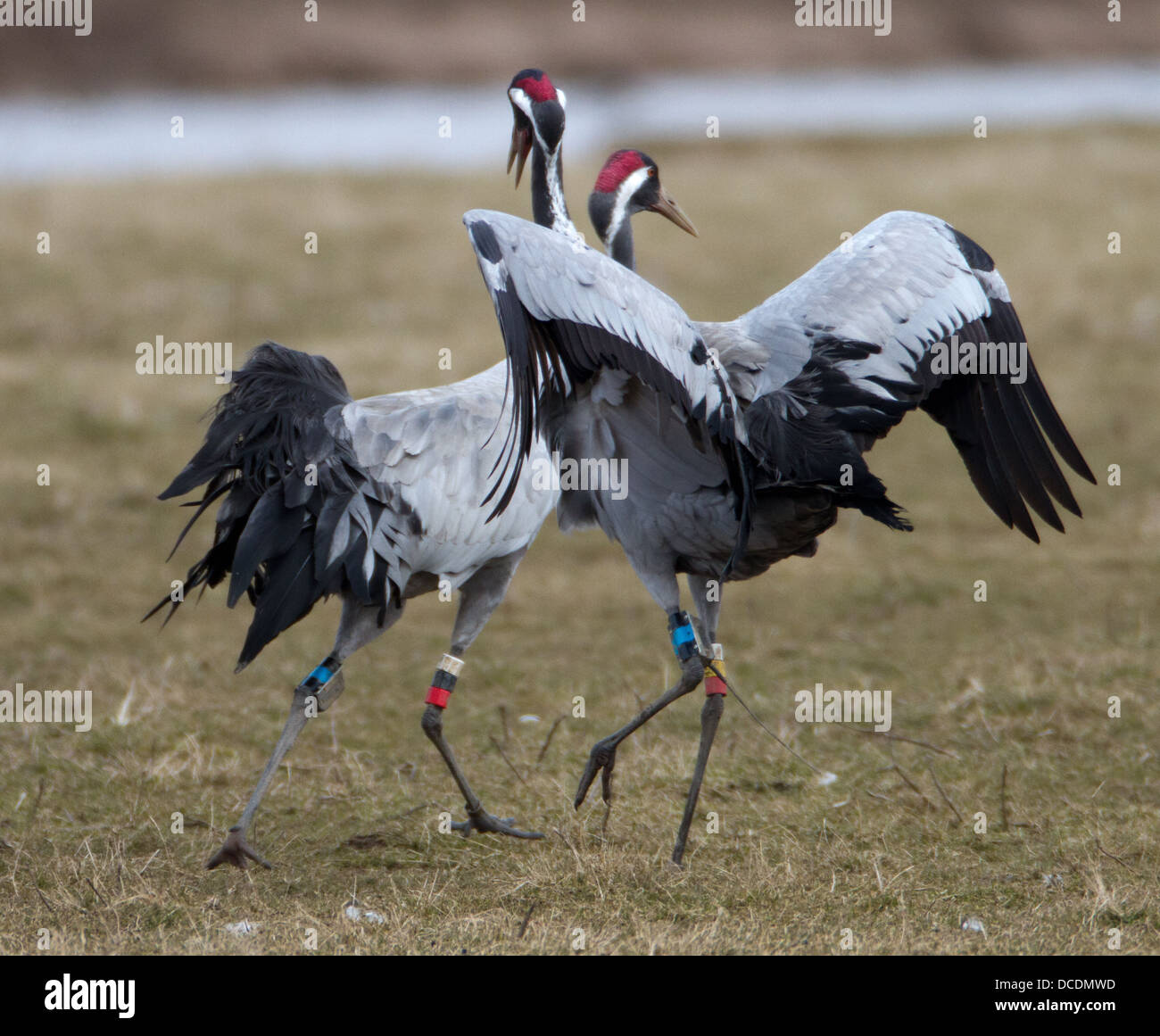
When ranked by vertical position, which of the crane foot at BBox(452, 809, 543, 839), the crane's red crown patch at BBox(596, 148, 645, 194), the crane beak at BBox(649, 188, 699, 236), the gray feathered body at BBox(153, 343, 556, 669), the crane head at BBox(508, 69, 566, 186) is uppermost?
the crane head at BBox(508, 69, 566, 186)

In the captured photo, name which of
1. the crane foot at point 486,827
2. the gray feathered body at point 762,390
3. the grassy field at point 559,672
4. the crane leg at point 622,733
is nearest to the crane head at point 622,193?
the gray feathered body at point 762,390

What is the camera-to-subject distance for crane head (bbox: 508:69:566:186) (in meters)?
5.29

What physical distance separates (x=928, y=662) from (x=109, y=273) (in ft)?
26.6

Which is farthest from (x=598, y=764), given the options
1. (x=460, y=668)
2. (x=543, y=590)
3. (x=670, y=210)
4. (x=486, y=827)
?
(x=543, y=590)

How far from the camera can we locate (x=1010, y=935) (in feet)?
13.6

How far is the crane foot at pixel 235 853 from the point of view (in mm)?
4691

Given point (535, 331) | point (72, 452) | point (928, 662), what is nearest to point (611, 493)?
point (535, 331)

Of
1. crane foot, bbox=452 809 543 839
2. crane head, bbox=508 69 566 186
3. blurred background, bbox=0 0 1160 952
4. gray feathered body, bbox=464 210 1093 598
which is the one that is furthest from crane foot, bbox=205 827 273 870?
crane head, bbox=508 69 566 186

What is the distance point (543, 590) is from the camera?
26.8 feet

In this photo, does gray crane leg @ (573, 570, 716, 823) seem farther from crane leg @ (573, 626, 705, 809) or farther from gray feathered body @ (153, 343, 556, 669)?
gray feathered body @ (153, 343, 556, 669)

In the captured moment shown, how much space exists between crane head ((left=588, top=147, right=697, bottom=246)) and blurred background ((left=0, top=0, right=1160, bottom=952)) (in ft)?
6.47

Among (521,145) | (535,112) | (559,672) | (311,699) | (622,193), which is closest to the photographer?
(311,699)

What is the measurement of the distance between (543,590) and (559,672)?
4.27 feet

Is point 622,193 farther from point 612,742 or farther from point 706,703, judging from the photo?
point 612,742
